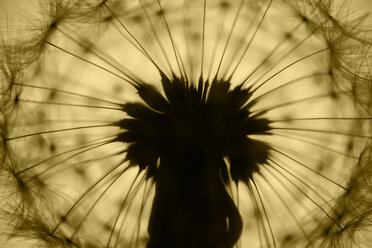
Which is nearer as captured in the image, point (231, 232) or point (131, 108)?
point (231, 232)

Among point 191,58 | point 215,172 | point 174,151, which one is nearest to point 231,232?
point 215,172

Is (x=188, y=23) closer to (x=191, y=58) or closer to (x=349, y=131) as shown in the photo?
(x=191, y=58)

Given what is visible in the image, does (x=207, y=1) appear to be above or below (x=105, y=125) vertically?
above

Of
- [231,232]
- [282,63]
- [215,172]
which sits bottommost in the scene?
[231,232]

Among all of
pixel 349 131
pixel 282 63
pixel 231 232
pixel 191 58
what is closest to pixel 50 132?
pixel 191 58

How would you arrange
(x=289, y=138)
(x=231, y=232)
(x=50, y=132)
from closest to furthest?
(x=231, y=232), (x=50, y=132), (x=289, y=138)

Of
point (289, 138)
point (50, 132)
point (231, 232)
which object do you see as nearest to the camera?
point (231, 232)

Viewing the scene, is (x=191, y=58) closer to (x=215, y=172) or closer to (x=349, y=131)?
(x=215, y=172)
